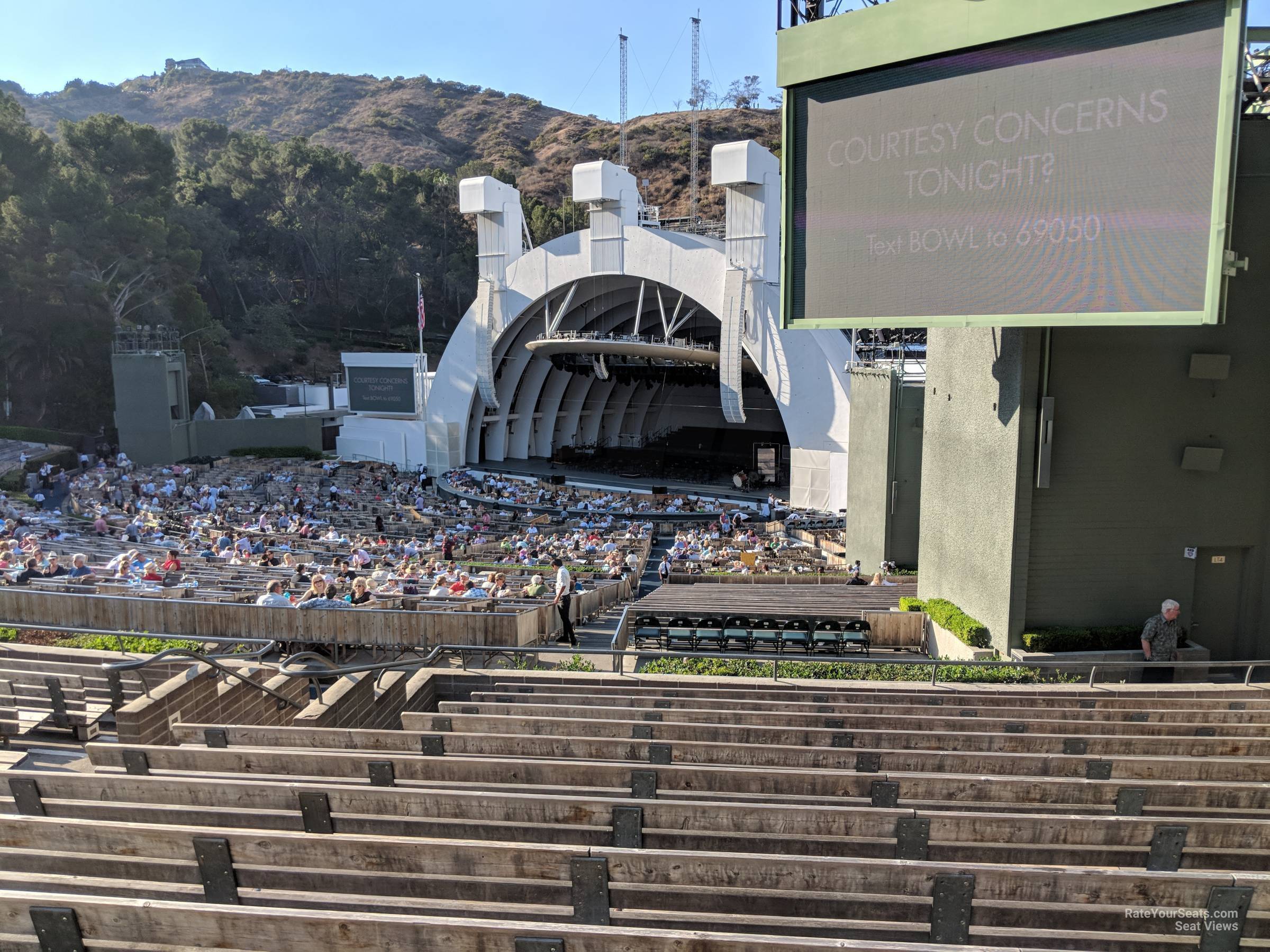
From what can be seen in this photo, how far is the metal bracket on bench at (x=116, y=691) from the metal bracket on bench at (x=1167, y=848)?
7.11 metres

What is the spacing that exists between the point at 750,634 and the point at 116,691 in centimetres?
748

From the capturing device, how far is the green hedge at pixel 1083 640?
1076cm

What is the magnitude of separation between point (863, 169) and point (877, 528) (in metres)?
9.52

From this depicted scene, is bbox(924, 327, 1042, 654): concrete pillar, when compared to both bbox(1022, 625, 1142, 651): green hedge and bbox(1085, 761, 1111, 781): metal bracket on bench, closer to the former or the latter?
bbox(1022, 625, 1142, 651): green hedge


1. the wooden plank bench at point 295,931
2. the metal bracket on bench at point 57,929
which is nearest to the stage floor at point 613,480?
the wooden plank bench at point 295,931

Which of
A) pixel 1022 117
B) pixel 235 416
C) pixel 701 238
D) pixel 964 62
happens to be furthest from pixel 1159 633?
pixel 235 416

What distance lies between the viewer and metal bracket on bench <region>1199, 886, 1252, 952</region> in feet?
11.8

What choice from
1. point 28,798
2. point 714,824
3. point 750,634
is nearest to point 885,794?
point 714,824

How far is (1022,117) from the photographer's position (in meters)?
9.27

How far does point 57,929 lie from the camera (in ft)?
11.7

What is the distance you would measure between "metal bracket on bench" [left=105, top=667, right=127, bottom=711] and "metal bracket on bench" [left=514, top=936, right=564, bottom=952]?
5.37m

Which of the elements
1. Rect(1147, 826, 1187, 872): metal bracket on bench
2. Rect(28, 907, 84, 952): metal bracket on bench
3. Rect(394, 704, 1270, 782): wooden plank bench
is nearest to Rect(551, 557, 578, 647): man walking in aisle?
Rect(394, 704, 1270, 782): wooden plank bench

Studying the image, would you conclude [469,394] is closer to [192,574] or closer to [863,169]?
[192,574]

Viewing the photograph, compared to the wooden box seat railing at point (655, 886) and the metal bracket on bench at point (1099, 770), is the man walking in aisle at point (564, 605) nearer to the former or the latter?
the metal bracket on bench at point (1099, 770)
